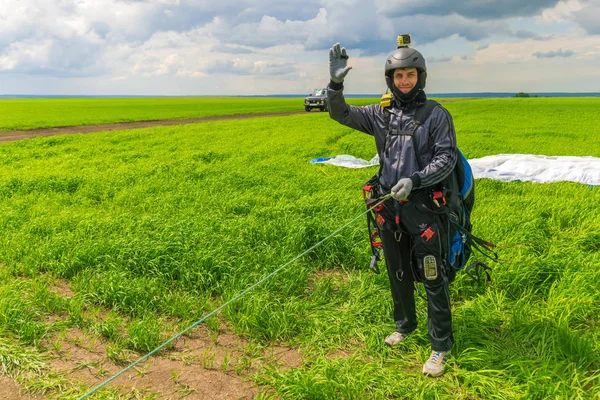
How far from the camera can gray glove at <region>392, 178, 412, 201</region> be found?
284 cm

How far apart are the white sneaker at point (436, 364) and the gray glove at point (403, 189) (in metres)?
1.31

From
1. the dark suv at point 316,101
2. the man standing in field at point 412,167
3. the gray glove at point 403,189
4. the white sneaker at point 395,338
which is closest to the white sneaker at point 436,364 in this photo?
the man standing in field at point 412,167

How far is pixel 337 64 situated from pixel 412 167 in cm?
99

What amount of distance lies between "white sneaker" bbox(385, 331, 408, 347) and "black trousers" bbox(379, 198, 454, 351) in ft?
0.34

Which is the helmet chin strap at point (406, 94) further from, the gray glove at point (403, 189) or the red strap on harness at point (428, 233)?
the red strap on harness at point (428, 233)

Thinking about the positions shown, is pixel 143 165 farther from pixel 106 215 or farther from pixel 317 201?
pixel 317 201

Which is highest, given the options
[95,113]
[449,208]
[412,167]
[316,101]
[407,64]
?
[316,101]

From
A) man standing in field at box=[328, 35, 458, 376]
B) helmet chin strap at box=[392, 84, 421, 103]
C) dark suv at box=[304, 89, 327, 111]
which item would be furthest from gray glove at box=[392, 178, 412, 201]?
dark suv at box=[304, 89, 327, 111]

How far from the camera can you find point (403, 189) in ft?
9.32

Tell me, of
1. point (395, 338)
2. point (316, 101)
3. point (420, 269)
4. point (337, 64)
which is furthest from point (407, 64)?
point (316, 101)

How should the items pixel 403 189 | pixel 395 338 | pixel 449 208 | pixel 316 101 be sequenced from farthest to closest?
1. pixel 316 101
2. pixel 395 338
3. pixel 449 208
4. pixel 403 189

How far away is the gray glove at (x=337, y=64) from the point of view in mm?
3197

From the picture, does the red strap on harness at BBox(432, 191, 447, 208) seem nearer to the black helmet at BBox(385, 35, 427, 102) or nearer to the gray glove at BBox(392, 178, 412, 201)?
the gray glove at BBox(392, 178, 412, 201)

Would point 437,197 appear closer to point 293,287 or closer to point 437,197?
point 437,197
